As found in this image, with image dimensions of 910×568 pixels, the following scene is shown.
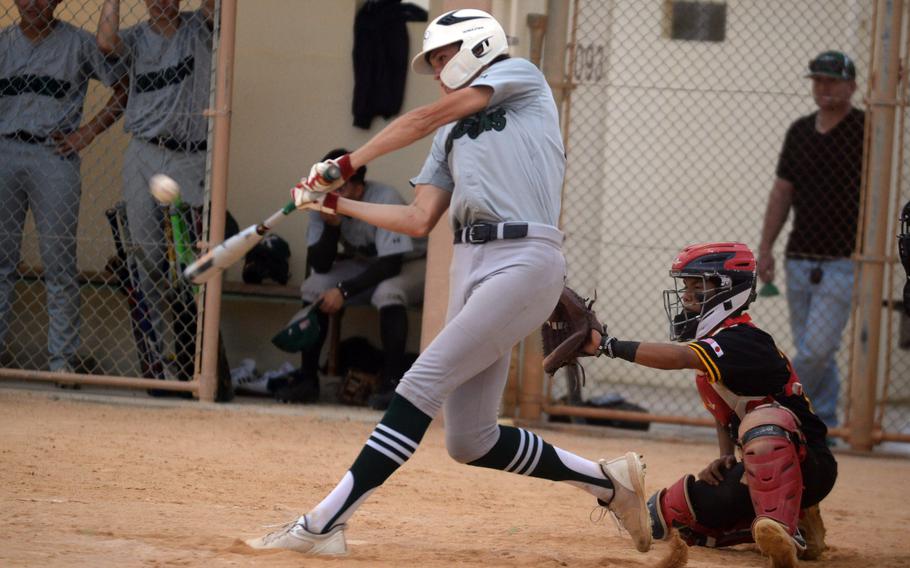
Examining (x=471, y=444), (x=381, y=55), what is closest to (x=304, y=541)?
(x=471, y=444)

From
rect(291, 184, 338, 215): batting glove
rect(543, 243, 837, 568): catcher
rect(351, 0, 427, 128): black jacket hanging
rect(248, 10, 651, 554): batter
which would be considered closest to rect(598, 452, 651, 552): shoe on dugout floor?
rect(248, 10, 651, 554): batter

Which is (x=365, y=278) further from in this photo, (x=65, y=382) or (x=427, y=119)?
(x=427, y=119)

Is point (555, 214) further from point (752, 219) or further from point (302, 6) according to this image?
point (752, 219)

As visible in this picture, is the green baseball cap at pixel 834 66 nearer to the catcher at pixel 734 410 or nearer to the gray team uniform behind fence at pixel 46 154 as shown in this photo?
the catcher at pixel 734 410

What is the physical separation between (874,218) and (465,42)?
439cm

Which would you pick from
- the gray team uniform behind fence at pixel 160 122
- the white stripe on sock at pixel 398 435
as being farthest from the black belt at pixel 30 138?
the white stripe on sock at pixel 398 435

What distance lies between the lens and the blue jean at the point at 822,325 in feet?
25.9

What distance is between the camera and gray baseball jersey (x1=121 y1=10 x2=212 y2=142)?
7.85 metres

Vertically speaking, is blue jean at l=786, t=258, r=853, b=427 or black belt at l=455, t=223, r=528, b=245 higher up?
black belt at l=455, t=223, r=528, b=245

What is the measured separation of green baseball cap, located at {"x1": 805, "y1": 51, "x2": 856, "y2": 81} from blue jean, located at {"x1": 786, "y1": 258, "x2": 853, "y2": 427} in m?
1.20

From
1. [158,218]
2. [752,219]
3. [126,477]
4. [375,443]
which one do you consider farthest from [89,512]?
[752,219]

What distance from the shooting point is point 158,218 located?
25.9 ft

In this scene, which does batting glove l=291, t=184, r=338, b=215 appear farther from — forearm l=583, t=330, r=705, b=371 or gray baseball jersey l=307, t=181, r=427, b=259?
gray baseball jersey l=307, t=181, r=427, b=259

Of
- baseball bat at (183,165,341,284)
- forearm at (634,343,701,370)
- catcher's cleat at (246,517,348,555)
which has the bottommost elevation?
catcher's cleat at (246,517,348,555)
